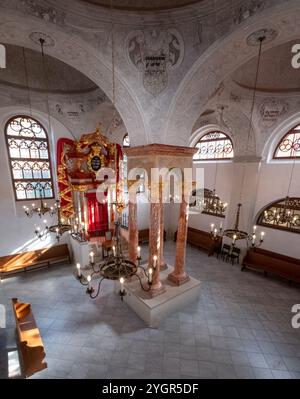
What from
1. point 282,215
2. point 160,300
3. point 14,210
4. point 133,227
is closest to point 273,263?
point 282,215

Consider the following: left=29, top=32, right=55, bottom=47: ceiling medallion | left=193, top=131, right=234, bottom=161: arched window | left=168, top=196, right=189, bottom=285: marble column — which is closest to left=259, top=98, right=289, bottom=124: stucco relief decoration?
left=193, top=131, right=234, bottom=161: arched window

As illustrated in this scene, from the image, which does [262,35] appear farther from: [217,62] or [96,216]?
[96,216]

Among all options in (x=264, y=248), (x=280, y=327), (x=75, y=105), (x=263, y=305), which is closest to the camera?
(x=280, y=327)

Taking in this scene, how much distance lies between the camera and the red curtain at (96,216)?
10.0 m

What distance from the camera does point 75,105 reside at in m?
8.70

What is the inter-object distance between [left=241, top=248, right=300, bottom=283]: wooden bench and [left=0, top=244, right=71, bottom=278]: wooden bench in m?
8.65

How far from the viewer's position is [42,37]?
419 centimetres

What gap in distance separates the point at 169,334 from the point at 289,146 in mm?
8841

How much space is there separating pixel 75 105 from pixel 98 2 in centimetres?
539

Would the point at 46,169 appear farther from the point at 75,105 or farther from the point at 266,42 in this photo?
the point at 266,42

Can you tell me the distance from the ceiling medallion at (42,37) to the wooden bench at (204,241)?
31.6ft

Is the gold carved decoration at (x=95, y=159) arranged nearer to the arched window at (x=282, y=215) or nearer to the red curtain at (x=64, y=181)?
the red curtain at (x=64, y=181)

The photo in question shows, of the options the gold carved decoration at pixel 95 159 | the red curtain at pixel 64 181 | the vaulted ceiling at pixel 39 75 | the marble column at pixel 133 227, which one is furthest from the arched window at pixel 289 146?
the red curtain at pixel 64 181
